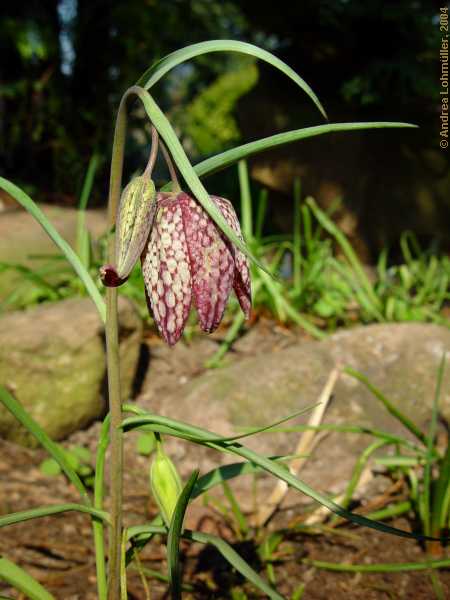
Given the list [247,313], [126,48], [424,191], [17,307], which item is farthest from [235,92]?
[247,313]

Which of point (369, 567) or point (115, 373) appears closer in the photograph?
point (115, 373)

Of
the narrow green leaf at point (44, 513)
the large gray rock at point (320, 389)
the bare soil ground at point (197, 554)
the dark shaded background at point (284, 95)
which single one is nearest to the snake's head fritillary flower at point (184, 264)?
the narrow green leaf at point (44, 513)

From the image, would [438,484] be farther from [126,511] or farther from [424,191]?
[424,191]

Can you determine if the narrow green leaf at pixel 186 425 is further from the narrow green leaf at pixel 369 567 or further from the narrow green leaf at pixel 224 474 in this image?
the narrow green leaf at pixel 369 567

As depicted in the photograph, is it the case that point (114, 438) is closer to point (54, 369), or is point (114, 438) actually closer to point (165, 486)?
point (165, 486)
